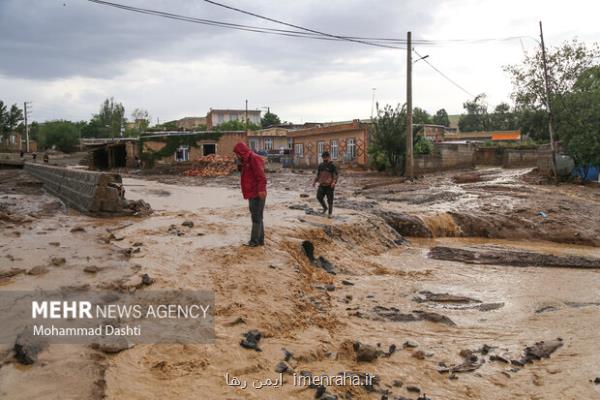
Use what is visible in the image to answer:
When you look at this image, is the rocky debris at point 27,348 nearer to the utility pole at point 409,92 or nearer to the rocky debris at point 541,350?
the rocky debris at point 541,350

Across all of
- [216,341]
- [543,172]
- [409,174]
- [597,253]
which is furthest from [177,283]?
[543,172]

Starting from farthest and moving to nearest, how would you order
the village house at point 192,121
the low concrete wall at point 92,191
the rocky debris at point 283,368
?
the village house at point 192,121
the low concrete wall at point 92,191
the rocky debris at point 283,368

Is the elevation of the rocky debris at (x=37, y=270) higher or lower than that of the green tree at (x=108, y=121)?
lower

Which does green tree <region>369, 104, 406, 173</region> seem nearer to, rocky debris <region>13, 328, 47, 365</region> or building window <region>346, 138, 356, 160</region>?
building window <region>346, 138, 356, 160</region>

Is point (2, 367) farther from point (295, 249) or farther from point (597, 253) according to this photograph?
point (597, 253)

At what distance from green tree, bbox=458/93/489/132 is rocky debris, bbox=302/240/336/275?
62579mm

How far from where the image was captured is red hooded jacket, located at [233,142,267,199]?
23.6ft

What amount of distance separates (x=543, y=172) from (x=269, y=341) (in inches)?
869

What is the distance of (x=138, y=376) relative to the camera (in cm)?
358

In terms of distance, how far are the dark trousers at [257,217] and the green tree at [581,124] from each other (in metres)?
17.3

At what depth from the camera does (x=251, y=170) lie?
23.7ft

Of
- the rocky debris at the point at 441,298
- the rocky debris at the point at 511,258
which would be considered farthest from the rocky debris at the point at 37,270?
the rocky debris at the point at 511,258

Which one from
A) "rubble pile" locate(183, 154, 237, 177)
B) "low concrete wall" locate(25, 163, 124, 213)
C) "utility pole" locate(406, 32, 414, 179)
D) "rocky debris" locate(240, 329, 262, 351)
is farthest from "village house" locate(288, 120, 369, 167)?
"rocky debris" locate(240, 329, 262, 351)

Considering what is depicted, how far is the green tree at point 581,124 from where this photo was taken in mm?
19625
